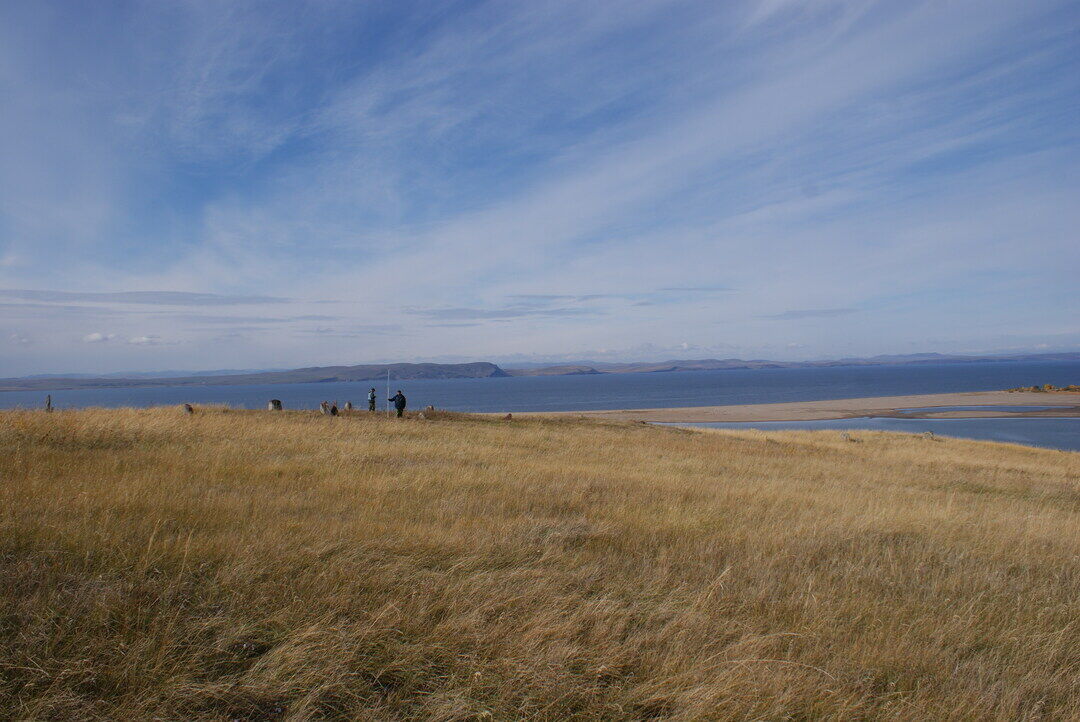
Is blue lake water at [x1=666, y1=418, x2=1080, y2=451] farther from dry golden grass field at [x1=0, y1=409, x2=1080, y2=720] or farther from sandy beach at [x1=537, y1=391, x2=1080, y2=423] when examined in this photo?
dry golden grass field at [x1=0, y1=409, x2=1080, y2=720]

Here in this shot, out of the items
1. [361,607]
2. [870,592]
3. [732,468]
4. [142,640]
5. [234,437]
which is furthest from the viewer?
[732,468]

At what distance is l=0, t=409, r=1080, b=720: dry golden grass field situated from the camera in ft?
11.7

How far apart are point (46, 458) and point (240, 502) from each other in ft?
15.5

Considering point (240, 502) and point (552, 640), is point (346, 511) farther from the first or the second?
point (552, 640)

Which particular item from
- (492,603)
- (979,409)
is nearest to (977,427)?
(979,409)

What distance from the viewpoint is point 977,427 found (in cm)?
5969

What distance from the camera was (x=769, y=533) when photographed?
25.5 ft

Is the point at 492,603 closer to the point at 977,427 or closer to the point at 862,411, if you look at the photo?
the point at 977,427

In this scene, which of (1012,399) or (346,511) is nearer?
(346,511)

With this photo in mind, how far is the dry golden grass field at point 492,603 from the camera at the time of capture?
3.56 m

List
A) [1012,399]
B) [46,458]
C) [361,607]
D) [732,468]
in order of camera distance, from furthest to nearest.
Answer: [1012,399], [732,468], [46,458], [361,607]

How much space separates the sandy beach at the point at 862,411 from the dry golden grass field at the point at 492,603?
52.7 m

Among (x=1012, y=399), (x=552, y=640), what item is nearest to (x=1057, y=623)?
(x=552, y=640)

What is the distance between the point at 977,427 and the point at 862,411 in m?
20.0
